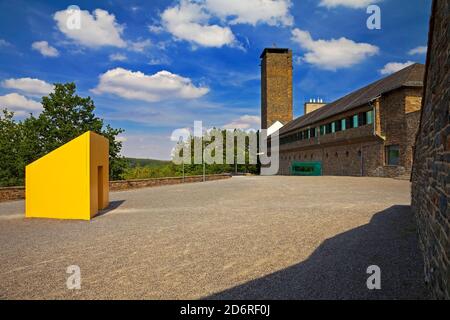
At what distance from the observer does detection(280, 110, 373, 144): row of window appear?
81.8ft

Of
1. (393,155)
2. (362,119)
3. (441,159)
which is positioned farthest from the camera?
(362,119)

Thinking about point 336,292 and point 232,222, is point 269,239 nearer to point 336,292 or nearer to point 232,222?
point 232,222

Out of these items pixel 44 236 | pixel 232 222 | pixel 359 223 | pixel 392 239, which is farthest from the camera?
pixel 232 222

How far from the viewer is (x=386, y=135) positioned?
23.0m

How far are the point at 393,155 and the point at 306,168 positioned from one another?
52.2 feet

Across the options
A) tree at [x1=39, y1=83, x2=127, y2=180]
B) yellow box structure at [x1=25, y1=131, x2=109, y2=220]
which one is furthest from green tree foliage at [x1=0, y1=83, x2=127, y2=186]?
yellow box structure at [x1=25, y1=131, x2=109, y2=220]

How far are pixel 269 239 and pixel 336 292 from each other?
2.62 meters

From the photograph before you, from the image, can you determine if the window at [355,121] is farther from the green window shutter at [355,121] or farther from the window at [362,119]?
the window at [362,119]

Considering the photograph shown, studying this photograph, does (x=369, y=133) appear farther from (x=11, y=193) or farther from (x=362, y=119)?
(x=11, y=193)

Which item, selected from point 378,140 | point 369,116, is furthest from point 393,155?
point 369,116

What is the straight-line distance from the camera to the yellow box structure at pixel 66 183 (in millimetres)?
9078

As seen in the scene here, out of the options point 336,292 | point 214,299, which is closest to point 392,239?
point 336,292

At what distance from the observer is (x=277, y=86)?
57562 millimetres
